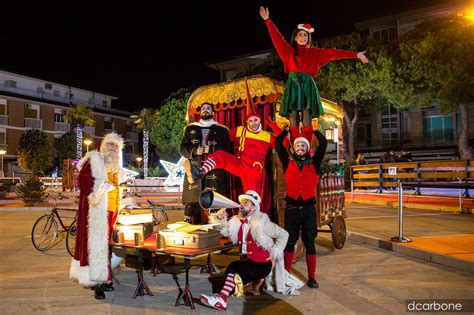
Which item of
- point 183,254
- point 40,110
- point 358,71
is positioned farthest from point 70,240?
point 40,110

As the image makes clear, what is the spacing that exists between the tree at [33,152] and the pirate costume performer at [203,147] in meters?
36.0

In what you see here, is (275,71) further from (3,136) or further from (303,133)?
(303,133)

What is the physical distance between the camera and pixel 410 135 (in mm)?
39594

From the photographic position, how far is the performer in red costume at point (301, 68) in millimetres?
7312

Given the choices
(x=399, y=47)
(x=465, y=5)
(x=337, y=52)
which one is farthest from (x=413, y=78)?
(x=337, y=52)

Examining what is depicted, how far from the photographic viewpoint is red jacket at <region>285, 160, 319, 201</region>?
6152mm

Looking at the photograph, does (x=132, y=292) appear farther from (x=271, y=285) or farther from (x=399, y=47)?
(x=399, y=47)

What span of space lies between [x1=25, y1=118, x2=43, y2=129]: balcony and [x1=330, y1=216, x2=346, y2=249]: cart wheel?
42.5 meters

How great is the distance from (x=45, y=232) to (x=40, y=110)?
40788 mm

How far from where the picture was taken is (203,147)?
25.2 feet

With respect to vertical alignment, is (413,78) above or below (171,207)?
above

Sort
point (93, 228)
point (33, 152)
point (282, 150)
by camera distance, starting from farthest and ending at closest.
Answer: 1. point (33, 152)
2. point (282, 150)
3. point (93, 228)

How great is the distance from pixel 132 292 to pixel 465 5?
115 feet

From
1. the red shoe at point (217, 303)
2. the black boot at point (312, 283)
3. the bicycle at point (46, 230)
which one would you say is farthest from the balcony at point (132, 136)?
the red shoe at point (217, 303)
